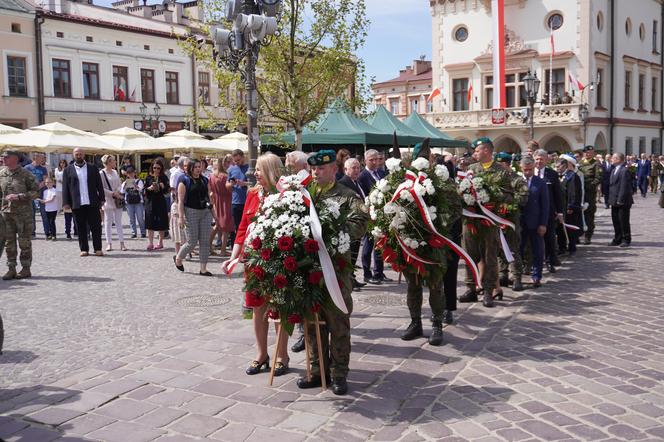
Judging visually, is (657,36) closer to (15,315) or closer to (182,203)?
(182,203)

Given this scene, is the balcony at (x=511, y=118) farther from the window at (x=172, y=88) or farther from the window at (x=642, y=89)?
the window at (x=172, y=88)

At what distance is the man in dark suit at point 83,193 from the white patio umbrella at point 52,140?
767cm

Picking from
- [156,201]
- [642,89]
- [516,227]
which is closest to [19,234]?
[156,201]

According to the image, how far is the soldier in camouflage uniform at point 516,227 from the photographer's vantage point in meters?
8.76

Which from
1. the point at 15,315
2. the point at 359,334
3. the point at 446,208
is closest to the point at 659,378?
the point at 446,208

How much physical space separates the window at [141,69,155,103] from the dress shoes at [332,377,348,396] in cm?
3535

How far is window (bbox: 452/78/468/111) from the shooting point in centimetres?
4034

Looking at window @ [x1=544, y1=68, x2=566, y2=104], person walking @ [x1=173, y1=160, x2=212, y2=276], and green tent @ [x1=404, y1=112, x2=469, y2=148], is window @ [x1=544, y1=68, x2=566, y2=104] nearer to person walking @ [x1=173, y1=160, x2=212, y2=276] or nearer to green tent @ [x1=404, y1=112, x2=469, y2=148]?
green tent @ [x1=404, y1=112, x2=469, y2=148]

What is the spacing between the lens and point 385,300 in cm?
853

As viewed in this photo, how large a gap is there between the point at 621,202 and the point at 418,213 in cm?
908

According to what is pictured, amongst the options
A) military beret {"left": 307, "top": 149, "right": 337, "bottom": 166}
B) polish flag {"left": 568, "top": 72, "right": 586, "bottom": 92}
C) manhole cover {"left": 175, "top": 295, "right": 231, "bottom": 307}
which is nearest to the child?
manhole cover {"left": 175, "top": 295, "right": 231, "bottom": 307}

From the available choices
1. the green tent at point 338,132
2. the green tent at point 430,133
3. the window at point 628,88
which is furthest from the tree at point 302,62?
the window at point 628,88

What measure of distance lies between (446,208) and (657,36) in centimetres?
4619

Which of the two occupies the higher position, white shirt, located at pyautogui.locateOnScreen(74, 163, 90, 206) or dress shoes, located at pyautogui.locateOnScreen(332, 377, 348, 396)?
white shirt, located at pyautogui.locateOnScreen(74, 163, 90, 206)
